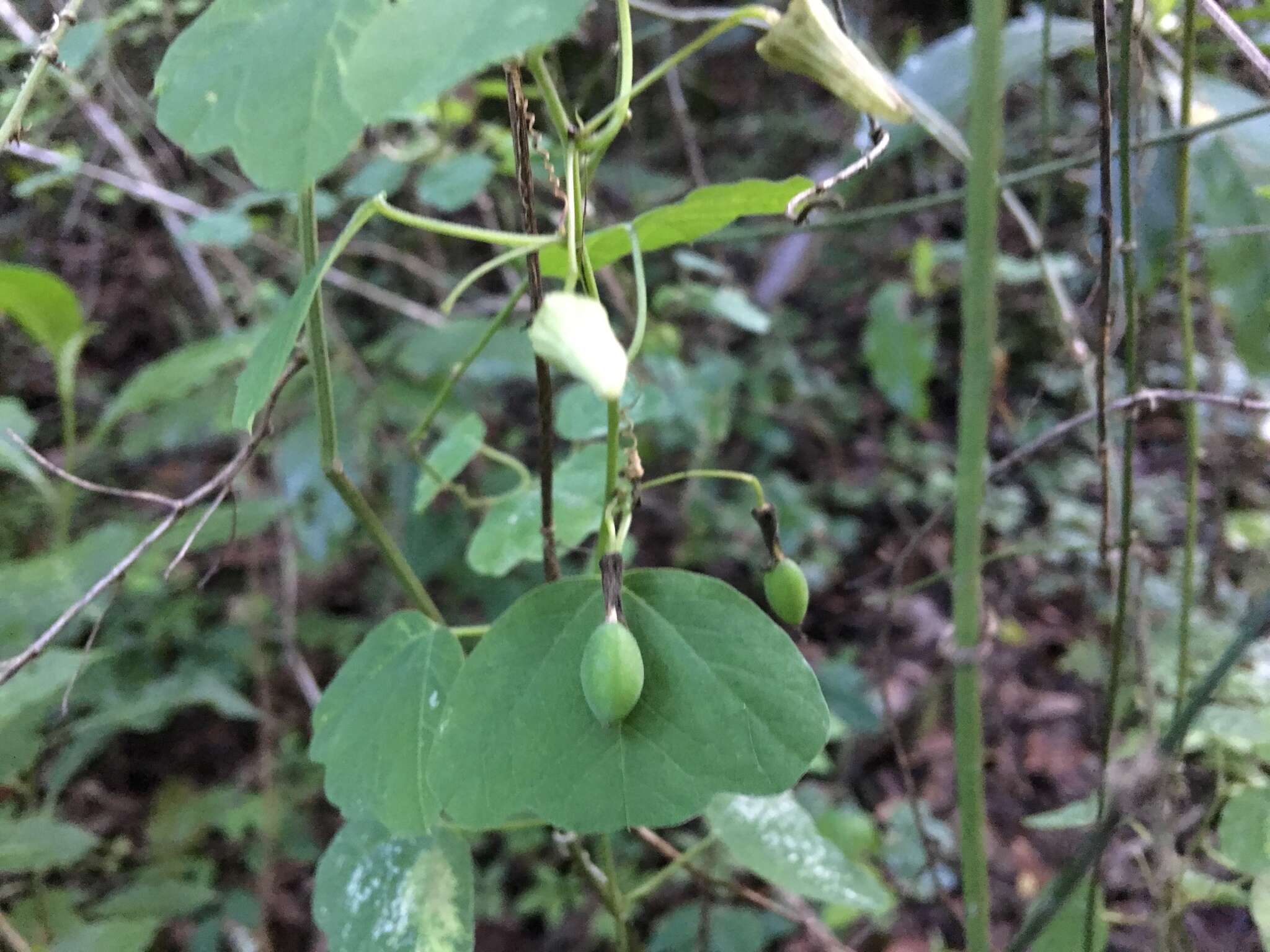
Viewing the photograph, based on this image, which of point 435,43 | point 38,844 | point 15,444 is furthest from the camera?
point 15,444

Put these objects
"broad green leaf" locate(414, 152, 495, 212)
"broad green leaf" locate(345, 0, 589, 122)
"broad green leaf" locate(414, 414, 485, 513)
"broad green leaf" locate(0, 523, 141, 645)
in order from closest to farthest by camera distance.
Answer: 1. "broad green leaf" locate(345, 0, 589, 122)
2. "broad green leaf" locate(414, 414, 485, 513)
3. "broad green leaf" locate(0, 523, 141, 645)
4. "broad green leaf" locate(414, 152, 495, 212)

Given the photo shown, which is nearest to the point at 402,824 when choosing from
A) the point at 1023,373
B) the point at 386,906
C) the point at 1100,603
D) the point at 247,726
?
the point at 386,906

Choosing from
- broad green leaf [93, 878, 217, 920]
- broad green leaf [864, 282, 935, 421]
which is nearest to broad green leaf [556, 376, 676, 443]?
broad green leaf [93, 878, 217, 920]

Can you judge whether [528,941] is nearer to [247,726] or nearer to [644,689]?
[247,726]

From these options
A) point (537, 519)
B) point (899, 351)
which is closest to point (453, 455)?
point (537, 519)

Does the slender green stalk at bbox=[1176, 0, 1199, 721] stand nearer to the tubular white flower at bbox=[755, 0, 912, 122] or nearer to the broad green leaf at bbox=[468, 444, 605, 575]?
the tubular white flower at bbox=[755, 0, 912, 122]

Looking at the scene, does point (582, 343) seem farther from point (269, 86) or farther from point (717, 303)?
point (717, 303)

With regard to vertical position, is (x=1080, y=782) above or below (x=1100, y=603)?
below
